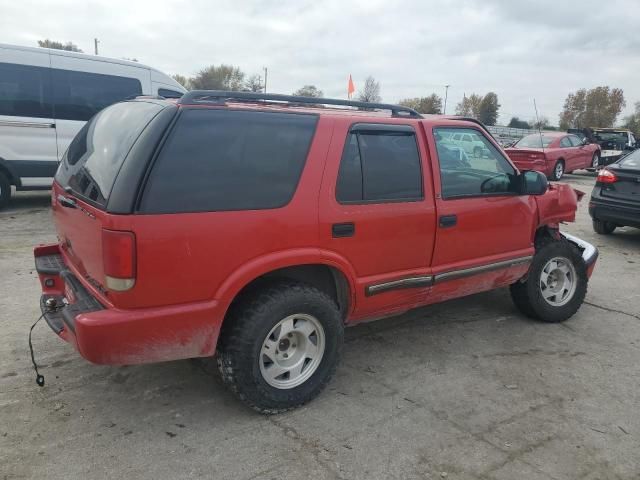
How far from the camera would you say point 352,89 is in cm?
778

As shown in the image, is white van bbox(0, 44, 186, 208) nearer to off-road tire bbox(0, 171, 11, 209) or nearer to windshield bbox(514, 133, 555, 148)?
off-road tire bbox(0, 171, 11, 209)

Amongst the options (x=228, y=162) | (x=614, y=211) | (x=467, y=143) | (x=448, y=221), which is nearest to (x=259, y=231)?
(x=228, y=162)

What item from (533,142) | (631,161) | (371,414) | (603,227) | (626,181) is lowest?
(371,414)

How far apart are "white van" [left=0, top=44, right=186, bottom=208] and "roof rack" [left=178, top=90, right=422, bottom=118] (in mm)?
6233

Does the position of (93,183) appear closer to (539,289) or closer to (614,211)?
(539,289)

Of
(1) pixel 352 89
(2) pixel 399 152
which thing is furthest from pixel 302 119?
(1) pixel 352 89

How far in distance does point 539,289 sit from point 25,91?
25.1 feet

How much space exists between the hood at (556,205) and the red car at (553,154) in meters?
10.5

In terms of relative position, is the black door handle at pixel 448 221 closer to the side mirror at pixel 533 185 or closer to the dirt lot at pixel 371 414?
the side mirror at pixel 533 185

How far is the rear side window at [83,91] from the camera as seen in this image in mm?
8172

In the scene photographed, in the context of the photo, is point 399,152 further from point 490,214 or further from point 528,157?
point 528,157

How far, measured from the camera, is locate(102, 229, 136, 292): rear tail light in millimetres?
2418

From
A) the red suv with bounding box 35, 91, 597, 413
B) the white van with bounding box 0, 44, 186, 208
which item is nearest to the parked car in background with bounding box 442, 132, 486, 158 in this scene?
the red suv with bounding box 35, 91, 597, 413

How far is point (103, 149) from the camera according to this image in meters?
2.96
